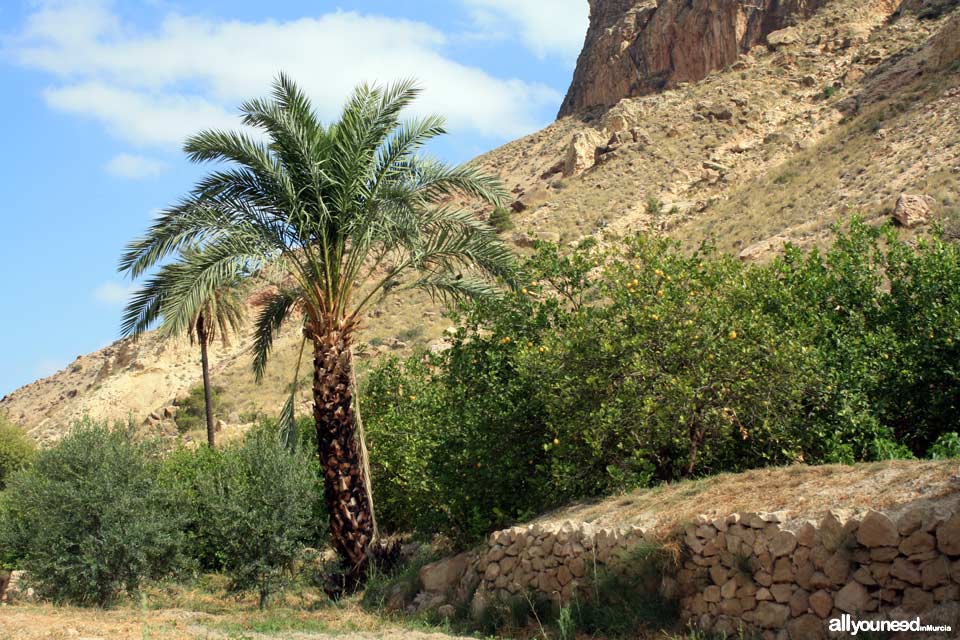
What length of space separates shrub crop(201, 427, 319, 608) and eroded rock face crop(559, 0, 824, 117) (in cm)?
5389

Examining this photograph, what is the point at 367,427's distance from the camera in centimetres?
1819

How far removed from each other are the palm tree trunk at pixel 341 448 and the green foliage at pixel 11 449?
23.7m

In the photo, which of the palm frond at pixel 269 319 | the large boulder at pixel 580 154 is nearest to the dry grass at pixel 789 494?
the palm frond at pixel 269 319

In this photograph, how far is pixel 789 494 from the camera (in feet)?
28.0

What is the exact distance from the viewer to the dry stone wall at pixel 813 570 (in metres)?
6.67

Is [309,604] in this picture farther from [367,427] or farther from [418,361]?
[418,361]

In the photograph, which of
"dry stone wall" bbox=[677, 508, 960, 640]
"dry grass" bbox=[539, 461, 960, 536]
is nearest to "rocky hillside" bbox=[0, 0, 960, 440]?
"dry grass" bbox=[539, 461, 960, 536]

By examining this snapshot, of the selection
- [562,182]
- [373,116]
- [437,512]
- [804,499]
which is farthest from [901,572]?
[562,182]

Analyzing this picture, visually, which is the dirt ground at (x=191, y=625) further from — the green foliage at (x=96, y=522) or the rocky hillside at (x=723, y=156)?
the rocky hillside at (x=723, y=156)

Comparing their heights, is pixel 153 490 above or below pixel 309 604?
above

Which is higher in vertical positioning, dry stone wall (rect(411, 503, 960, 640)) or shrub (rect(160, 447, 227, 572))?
shrub (rect(160, 447, 227, 572))

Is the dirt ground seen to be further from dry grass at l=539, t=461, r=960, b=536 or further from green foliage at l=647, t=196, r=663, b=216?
green foliage at l=647, t=196, r=663, b=216

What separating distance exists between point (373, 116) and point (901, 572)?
9731 millimetres

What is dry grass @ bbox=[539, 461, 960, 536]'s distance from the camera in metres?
7.44
